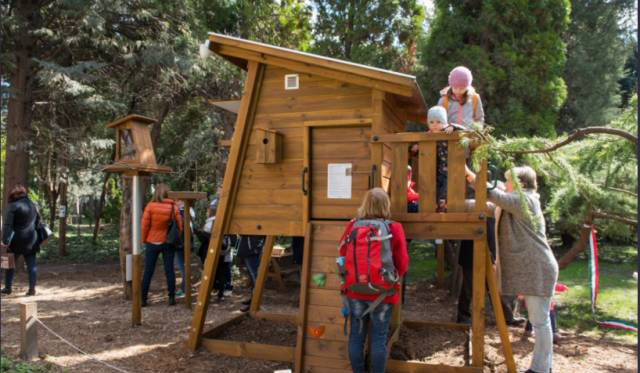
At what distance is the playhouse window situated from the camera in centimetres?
550

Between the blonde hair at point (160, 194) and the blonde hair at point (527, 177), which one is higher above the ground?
the blonde hair at point (527, 177)

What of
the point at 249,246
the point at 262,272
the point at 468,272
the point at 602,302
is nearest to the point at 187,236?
the point at 249,246

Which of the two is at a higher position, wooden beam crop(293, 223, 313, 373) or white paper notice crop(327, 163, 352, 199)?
white paper notice crop(327, 163, 352, 199)

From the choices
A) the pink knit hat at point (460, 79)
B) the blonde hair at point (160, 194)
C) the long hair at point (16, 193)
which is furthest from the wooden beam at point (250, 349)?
the long hair at point (16, 193)

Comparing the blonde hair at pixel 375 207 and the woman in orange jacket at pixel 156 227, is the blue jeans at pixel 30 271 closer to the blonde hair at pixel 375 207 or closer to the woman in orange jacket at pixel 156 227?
the woman in orange jacket at pixel 156 227

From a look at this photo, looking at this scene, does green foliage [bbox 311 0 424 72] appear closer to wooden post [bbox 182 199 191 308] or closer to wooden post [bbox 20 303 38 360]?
wooden post [bbox 182 199 191 308]

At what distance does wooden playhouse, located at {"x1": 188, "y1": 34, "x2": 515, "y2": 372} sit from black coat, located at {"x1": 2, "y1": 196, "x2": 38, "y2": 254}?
4.47 m

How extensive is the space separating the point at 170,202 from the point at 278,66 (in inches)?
137

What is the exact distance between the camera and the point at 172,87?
11625 millimetres

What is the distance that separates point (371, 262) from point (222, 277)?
5.34 metres

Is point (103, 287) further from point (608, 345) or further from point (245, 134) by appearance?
point (608, 345)

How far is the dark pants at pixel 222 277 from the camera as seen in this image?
861 cm

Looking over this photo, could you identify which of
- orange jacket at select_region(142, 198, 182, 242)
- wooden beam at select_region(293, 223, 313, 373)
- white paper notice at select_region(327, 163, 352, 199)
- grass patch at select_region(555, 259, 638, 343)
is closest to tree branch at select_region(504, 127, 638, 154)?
white paper notice at select_region(327, 163, 352, 199)

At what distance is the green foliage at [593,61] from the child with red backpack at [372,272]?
Result: 12.2m
